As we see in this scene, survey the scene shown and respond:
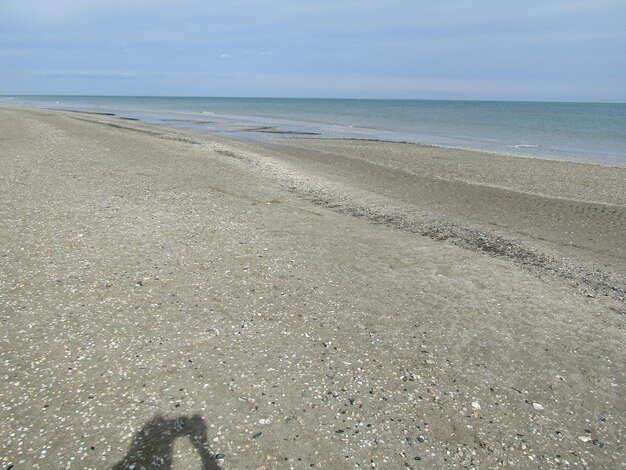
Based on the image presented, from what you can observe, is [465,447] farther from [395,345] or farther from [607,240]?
[607,240]

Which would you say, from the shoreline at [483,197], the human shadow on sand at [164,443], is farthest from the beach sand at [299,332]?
the shoreline at [483,197]

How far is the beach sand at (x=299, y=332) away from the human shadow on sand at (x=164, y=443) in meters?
0.02

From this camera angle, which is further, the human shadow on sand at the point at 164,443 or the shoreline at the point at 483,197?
the shoreline at the point at 483,197

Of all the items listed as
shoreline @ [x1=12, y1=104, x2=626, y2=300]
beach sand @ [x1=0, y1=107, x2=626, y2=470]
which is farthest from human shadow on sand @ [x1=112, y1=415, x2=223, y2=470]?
shoreline @ [x1=12, y1=104, x2=626, y2=300]

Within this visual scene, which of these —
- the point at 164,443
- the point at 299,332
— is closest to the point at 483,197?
the point at 299,332

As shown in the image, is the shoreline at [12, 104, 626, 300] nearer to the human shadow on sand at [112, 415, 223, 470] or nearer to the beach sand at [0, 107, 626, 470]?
the beach sand at [0, 107, 626, 470]

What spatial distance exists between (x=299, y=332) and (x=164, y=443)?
8.24ft

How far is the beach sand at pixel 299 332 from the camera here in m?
4.54

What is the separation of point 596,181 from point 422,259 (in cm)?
1380

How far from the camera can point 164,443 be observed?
171 inches

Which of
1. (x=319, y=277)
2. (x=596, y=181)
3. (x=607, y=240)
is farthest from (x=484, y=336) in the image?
(x=596, y=181)

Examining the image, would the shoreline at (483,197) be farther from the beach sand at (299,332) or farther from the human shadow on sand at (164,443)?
the human shadow on sand at (164,443)

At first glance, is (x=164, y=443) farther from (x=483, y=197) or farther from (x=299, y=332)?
(x=483, y=197)

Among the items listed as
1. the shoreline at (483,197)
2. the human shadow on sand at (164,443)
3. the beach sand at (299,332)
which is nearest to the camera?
the human shadow on sand at (164,443)
